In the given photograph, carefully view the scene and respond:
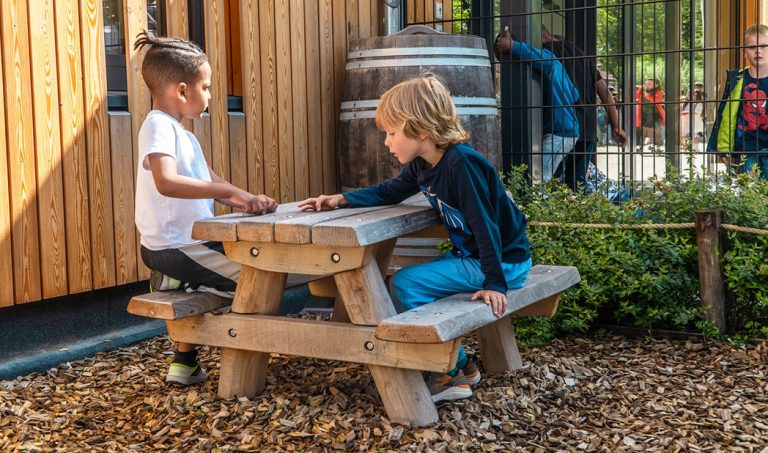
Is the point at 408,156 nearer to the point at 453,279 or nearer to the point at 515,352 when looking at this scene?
the point at 453,279

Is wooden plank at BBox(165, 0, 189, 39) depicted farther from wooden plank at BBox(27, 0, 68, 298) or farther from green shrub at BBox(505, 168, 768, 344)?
green shrub at BBox(505, 168, 768, 344)

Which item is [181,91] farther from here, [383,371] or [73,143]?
[383,371]

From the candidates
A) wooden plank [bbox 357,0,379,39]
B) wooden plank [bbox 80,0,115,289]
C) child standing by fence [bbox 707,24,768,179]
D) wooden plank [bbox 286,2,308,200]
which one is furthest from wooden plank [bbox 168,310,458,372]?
child standing by fence [bbox 707,24,768,179]

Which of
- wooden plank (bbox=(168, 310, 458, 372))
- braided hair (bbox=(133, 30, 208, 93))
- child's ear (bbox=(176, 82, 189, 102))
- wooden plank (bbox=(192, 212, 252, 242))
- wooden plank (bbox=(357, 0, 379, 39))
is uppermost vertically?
wooden plank (bbox=(357, 0, 379, 39))

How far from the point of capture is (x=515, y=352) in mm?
3801

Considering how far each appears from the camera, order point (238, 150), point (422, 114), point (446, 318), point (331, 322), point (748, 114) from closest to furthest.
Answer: point (446, 318) → point (331, 322) → point (422, 114) → point (238, 150) → point (748, 114)

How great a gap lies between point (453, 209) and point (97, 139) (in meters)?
1.80

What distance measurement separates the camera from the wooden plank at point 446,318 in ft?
9.00

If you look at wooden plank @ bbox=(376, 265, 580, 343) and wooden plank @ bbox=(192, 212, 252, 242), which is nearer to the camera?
wooden plank @ bbox=(376, 265, 580, 343)

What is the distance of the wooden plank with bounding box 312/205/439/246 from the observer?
112 inches

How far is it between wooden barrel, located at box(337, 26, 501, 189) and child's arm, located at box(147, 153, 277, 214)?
6.24 ft

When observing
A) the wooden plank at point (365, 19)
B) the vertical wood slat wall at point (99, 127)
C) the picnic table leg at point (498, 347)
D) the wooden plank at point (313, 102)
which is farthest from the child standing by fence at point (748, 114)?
the picnic table leg at point (498, 347)

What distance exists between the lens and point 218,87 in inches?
190

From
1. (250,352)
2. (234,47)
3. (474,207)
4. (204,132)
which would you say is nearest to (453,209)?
(474,207)
